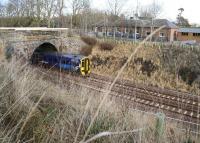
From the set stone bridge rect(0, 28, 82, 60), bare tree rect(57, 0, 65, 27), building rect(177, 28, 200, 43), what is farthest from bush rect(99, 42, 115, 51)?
bare tree rect(57, 0, 65, 27)

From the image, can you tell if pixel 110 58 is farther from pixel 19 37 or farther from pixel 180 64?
pixel 19 37

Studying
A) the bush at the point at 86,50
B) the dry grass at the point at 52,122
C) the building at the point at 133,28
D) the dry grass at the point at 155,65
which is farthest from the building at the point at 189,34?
the dry grass at the point at 52,122

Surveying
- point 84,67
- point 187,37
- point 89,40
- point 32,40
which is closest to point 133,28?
point 187,37

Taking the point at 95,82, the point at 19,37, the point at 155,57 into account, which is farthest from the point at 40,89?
the point at 155,57

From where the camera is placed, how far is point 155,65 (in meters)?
27.3

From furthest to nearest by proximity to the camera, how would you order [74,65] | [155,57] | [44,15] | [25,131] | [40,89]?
[44,15]
[155,57]
[74,65]
[40,89]
[25,131]

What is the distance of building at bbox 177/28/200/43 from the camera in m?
46.3

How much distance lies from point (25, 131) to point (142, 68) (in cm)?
2422

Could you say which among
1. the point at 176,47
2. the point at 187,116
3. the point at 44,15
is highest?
the point at 44,15

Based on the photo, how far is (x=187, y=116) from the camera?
546 inches

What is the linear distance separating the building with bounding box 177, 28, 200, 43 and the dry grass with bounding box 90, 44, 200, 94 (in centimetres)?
1688

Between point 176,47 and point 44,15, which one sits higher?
point 44,15

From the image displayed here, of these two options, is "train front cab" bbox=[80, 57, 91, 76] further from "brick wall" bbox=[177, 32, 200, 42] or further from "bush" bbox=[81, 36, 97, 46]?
"brick wall" bbox=[177, 32, 200, 42]

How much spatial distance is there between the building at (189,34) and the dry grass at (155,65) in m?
16.9
